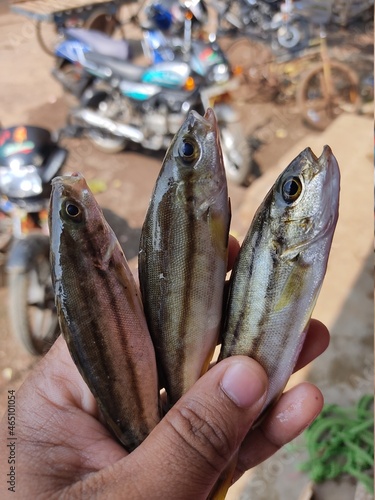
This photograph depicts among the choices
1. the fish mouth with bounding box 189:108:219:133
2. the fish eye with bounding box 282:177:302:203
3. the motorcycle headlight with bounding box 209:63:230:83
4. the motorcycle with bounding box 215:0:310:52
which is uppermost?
the fish mouth with bounding box 189:108:219:133

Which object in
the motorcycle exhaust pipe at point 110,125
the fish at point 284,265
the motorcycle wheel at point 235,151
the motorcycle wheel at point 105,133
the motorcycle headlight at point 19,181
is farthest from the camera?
the motorcycle wheel at point 105,133

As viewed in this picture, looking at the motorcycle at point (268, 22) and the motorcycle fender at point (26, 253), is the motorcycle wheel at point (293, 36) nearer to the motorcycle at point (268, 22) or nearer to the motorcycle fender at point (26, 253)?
the motorcycle at point (268, 22)

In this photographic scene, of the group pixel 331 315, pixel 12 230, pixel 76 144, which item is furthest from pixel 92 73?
pixel 331 315

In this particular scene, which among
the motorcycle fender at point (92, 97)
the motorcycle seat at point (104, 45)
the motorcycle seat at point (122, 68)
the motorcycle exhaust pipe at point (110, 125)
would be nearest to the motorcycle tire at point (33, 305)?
the motorcycle exhaust pipe at point (110, 125)

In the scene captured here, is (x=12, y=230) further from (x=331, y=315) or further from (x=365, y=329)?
(x=365, y=329)

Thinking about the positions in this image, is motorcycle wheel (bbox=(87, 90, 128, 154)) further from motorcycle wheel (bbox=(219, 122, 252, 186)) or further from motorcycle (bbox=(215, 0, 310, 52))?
motorcycle (bbox=(215, 0, 310, 52))

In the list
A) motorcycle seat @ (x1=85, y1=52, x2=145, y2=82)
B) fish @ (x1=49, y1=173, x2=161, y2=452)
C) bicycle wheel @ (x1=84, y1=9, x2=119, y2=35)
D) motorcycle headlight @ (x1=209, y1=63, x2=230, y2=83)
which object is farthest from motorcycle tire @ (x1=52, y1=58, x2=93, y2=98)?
fish @ (x1=49, y1=173, x2=161, y2=452)

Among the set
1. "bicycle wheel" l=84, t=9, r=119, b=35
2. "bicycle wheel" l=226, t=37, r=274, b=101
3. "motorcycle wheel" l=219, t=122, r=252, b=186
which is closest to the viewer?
"motorcycle wheel" l=219, t=122, r=252, b=186

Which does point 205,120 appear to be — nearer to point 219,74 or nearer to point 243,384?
point 243,384
